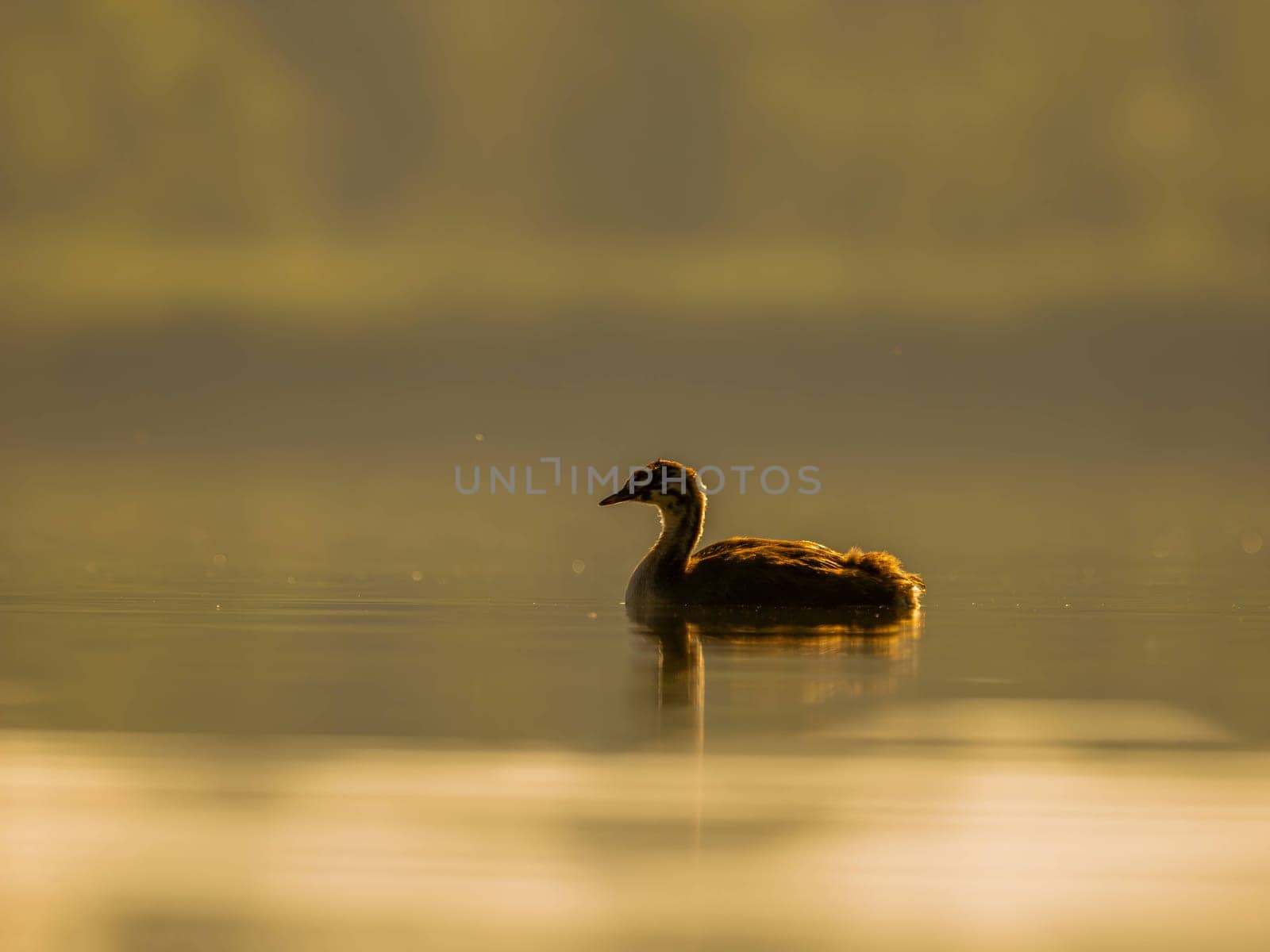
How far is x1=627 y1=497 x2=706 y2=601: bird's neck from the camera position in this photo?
19125 mm

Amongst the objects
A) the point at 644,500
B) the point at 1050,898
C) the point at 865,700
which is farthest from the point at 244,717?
the point at 644,500

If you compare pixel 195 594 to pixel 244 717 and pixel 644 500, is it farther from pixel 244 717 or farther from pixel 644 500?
pixel 244 717

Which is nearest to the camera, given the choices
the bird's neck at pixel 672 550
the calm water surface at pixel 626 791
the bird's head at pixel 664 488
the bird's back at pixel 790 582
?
the calm water surface at pixel 626 791

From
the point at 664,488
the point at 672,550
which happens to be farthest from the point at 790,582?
the point at 664,488

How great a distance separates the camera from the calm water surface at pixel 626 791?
7.64 metres

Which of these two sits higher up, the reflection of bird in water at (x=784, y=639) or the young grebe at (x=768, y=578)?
the young grebe at (x=768, y=578)

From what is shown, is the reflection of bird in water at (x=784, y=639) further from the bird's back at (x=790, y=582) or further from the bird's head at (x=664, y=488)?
the bird's head at (x=664, y=488)

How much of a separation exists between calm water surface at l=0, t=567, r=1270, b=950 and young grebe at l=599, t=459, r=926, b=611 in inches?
94.8

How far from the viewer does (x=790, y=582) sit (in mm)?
18656

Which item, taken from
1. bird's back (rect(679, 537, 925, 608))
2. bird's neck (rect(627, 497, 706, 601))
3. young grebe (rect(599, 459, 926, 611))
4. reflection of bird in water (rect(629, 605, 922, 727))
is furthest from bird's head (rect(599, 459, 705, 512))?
reflection of bird in water (rect(629, 605, 922, 727))

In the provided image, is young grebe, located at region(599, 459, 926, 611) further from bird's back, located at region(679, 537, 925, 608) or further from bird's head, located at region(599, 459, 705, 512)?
bird's head, located at region(599, 459, 705, 512)

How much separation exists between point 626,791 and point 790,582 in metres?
9.12

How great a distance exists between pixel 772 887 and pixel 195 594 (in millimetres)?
12545

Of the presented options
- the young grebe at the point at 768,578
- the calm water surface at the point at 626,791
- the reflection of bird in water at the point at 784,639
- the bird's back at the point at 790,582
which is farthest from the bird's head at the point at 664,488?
the calm water surface at the point at 626,791
